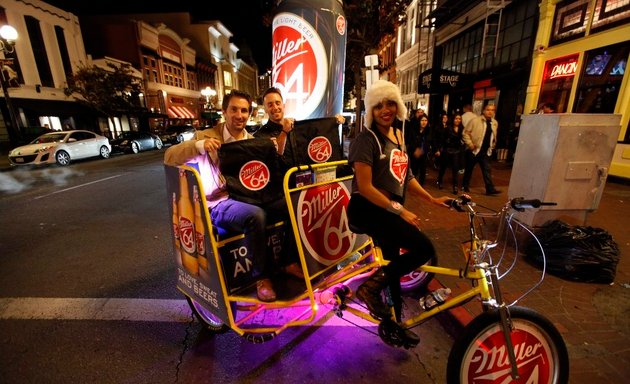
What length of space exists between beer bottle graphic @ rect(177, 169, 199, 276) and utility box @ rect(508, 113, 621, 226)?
168 inches

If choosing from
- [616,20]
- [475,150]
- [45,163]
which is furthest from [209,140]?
[45,163]

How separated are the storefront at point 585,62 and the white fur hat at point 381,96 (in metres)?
9.60

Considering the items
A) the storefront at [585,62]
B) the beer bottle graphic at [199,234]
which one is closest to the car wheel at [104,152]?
the beer bottle graphic at [199,234]

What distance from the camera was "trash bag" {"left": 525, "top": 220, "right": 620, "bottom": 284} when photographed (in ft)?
11.1

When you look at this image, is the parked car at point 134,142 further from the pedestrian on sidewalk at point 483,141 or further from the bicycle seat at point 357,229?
the bicycle seat at point 357,229

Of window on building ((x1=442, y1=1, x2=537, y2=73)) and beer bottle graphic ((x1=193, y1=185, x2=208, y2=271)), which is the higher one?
window on building ((x1=442, y1=1, x2=537, y2=73))

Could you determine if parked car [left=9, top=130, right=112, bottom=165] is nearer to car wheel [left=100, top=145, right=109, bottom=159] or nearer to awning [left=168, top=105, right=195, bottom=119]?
car wheel [left=100, top=145, right=109, bottom=159]

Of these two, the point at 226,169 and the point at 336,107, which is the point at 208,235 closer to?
the point at 226,169

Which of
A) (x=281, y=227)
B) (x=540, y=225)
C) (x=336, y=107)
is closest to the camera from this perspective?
(x=281, y=227)

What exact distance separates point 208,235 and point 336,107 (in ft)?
12.8

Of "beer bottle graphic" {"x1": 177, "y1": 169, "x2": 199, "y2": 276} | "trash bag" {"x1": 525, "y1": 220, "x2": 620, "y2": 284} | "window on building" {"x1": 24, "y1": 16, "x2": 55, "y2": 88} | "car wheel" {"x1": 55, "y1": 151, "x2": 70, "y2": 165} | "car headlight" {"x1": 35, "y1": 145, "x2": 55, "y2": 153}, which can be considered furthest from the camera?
"window on building" {"x1": 24, "y1": 16, "x2": 55, "y2": 88}

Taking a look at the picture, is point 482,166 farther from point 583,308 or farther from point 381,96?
point 381,96

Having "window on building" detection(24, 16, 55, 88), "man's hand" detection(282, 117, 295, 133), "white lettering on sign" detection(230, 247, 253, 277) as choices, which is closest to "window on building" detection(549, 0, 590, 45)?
"man's hand" detection(282, 117, 295, 133)

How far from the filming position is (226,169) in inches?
100
